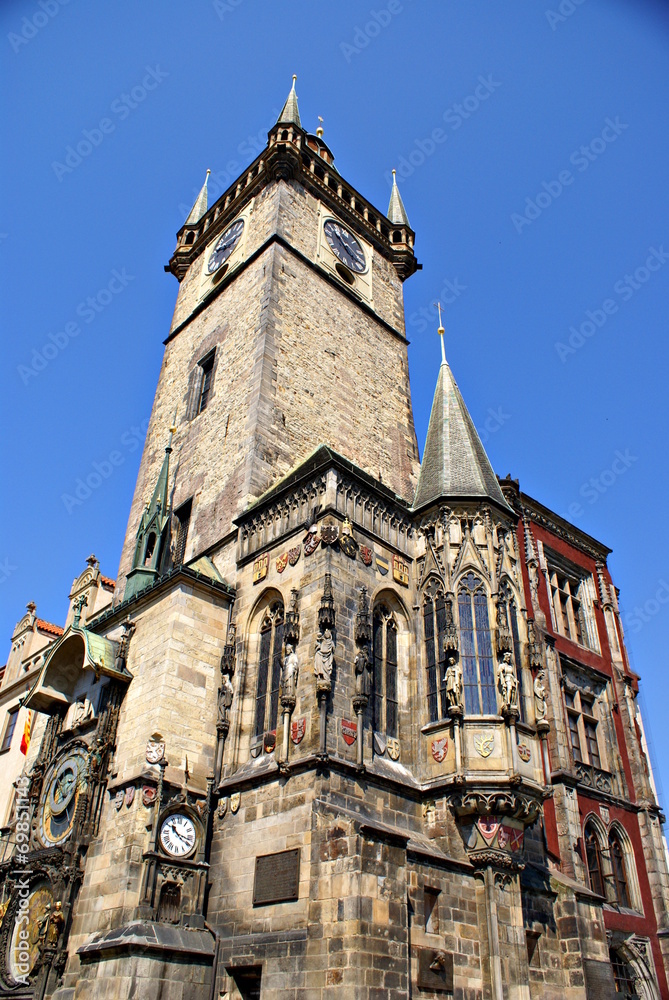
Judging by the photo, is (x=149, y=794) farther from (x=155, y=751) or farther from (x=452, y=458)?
(x=452, y=458)

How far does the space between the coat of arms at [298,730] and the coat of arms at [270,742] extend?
1033 millimetres

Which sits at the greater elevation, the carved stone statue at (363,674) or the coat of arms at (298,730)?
the carved stone statue at (363,674)

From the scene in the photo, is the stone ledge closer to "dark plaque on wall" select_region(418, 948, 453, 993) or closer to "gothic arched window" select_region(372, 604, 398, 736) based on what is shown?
"dark plaque on wall" select_region(418, 948, 453, 993)

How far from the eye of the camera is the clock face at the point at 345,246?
28.0 metres

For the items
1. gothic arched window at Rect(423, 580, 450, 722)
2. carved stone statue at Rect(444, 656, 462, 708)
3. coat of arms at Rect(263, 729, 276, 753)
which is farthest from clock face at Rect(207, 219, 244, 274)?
coat of arms at Rect(263, 729, 276, 753)

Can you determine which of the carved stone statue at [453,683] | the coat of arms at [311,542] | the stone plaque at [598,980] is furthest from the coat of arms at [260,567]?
the stone plaque at [598,980]

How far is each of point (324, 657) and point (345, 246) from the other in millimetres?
18567

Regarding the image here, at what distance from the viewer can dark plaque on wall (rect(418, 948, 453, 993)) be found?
12664mm

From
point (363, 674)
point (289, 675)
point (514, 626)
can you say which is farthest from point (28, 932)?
point (514, 626)

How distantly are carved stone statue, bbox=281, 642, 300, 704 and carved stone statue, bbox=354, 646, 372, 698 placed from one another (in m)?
1.11

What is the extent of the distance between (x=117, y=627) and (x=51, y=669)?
1.81m

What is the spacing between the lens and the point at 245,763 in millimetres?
15391

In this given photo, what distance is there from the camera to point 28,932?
15.6m

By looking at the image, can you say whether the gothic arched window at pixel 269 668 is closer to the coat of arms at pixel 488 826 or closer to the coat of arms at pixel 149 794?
the coat of arms at pixel 149 794
